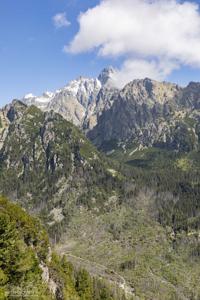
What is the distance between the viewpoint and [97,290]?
15638 cm

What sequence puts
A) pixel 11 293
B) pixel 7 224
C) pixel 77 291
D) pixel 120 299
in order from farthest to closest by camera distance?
pixel 120 299
pixel 77 291
pixel 7 224
pixel 11 293

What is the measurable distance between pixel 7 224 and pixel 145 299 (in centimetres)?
14502

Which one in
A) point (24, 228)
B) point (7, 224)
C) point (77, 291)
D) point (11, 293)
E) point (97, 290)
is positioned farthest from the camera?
point (97, 290)

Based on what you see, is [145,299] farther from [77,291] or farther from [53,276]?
[53,276]

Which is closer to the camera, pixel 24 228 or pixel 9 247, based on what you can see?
pixel 9 247

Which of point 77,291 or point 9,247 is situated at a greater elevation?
point 9,247

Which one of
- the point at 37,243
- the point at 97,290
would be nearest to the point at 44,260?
the point at 37,243

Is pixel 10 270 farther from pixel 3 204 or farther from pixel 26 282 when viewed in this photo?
pixel 3 204

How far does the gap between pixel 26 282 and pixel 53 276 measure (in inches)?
2014

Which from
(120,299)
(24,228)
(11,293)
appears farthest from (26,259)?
(120,299)

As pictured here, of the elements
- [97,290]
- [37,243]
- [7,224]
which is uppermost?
[7,224]

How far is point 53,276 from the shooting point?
11231 cm

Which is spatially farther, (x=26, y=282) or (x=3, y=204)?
(x=3, y=204)

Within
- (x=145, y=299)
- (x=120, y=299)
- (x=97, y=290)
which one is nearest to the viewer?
(x=97, y=290)
